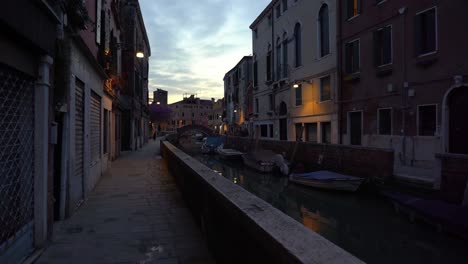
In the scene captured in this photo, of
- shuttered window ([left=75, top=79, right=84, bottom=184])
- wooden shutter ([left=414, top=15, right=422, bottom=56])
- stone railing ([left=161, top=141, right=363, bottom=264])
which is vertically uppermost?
wooden shutter ([left=414, top=15, right=422, bottom=56])

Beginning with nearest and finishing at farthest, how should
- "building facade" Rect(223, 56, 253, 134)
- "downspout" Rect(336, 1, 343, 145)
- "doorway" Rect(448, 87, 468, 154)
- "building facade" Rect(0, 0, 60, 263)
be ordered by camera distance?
"building facade" Rect(0, 0, 60, 263)
"doorway" Rect(448, 87, 468, 154)
"downspout" Rect(336, 1, 343, 145)
"building facade" Rect(223, 56, 253, 134)

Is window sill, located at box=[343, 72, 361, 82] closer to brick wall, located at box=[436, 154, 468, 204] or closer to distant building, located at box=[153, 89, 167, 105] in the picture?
brick wall, located at box=[436, 154, 468, 204]

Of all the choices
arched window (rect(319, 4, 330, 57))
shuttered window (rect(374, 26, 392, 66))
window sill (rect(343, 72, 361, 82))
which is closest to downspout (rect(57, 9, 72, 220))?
shuttered window (rect(374, 26, 392, 66))

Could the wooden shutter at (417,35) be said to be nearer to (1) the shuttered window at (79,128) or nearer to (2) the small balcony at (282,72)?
(2) the small balcony at (282,72)

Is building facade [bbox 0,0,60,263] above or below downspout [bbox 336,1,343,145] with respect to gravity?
below

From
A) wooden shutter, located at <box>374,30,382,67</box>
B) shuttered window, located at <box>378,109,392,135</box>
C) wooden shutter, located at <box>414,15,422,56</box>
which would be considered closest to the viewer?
wooden shutter, located at <box>414,15,422,56</box>

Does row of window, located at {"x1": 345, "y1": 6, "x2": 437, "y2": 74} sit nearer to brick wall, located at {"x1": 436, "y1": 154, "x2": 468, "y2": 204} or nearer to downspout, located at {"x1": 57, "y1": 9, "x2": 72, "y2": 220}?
brick wall, located at {"x1": 436, "y1": 154, "x2": 468, "y2": 204}

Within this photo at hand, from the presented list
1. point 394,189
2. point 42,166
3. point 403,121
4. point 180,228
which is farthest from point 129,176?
point 403,121

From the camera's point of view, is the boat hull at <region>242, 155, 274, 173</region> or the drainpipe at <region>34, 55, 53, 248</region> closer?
the drainpipe at <region>34, 55, 53, 248</region>

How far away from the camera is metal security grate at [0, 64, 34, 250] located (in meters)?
3.45

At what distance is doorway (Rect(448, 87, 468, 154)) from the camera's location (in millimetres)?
12234

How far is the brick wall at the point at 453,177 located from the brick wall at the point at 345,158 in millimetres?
2765

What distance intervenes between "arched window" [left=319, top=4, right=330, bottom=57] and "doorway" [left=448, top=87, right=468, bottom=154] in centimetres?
1016

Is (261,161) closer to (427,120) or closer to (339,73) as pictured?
(339,73)
